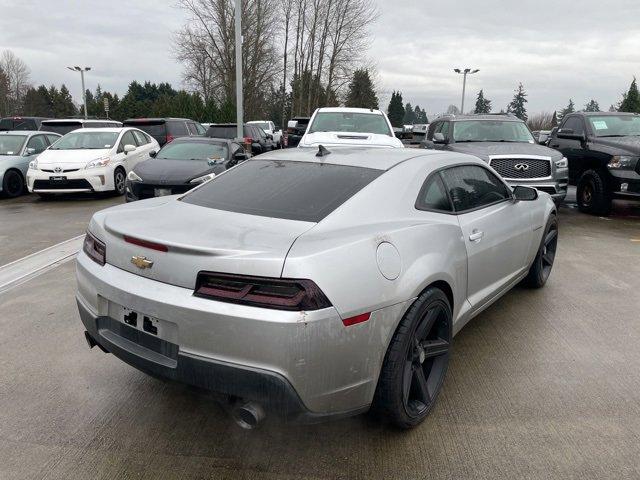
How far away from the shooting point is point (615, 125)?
976 cm

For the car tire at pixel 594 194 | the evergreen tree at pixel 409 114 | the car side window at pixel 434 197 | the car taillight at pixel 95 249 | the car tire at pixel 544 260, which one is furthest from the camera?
the evergreen tree at pixel 409 114

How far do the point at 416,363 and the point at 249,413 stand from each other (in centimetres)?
99

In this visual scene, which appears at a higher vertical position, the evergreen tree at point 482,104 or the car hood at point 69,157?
the evergreen tree at point 482,104

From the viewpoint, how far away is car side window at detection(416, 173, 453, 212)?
310 centimetres

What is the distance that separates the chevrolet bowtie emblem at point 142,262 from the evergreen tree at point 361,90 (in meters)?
44.2

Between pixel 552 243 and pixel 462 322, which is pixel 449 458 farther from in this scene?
pixel 552 243

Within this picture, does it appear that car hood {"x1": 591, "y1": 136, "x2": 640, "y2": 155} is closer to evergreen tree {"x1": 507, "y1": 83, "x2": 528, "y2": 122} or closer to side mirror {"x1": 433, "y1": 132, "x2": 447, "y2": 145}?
side mirror {"x1": 433, "y1": 132, "x2": 447, "y2": 145}

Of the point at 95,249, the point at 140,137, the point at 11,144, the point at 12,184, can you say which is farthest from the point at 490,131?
the point at 11,144

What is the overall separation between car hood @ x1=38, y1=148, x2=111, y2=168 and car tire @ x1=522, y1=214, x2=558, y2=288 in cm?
894

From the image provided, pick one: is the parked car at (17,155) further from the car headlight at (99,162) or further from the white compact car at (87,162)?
the car headlight at (99,162)

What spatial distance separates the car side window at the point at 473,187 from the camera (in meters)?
3.46

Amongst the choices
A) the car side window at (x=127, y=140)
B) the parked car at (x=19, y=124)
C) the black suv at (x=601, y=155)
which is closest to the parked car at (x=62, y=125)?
the parked car at (x=19, y=124)

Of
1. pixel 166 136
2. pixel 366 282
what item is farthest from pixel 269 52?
pixel 366 282

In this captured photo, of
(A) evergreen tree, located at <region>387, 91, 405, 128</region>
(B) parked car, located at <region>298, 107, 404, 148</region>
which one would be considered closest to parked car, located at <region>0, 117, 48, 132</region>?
(B) parked car, located at <region>298, 107, 404, 148</region>
